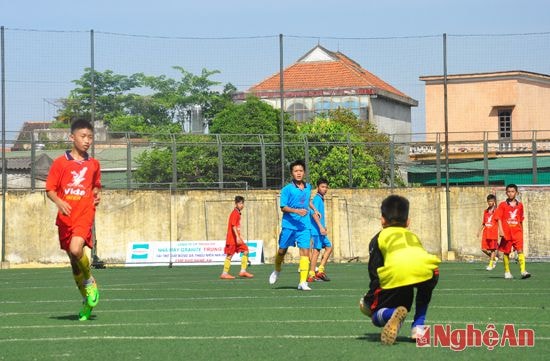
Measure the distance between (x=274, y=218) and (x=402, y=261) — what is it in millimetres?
25682

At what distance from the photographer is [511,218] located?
21344 mm

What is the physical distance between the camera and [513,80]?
70.8m

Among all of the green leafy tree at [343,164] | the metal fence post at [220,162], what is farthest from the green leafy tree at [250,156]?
the green leafy tree at [343,164]

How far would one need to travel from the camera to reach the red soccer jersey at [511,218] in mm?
21219

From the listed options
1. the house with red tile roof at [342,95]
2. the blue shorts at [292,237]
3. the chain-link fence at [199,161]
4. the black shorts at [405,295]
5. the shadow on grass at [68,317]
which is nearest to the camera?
the black shorts at [405,295]

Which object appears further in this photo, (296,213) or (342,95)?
(342,95)

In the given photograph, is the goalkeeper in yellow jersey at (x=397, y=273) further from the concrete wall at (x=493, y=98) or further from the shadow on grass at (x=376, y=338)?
the concrete wall at (x=493, y=98)

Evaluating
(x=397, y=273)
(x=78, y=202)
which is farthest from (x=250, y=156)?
(x=397, y=273)

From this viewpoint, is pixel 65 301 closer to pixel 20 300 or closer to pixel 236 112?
pixel 20 300

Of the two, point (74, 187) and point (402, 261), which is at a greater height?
point (74, 187)

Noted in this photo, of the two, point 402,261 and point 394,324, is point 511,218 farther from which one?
point 394,324

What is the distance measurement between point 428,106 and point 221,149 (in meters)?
9.29

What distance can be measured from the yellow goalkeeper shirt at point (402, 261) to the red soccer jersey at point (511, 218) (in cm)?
1239

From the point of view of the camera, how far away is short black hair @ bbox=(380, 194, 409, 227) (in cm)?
934
